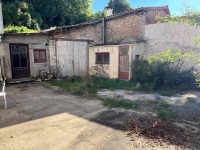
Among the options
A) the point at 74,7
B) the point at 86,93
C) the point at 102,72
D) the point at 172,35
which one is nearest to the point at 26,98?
the point at 86,93

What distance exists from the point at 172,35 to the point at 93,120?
325 inches

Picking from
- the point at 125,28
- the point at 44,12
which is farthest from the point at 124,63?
the point at 44,12

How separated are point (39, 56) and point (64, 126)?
7.97m

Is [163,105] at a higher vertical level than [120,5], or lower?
lower

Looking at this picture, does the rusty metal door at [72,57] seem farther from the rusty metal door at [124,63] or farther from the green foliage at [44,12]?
the green foliage at [44,12]

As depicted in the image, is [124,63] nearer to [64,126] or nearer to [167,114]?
[167,114]

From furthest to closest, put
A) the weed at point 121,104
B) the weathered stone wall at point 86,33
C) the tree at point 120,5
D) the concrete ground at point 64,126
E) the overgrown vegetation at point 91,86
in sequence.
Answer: the tree at point 120,5 → the weathered stone wall at point 86,33 → the overgrown vegetation at point 91,86 → the weed at point 121,104 → the concrete ground at point 64,126

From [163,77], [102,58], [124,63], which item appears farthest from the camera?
[102,58]

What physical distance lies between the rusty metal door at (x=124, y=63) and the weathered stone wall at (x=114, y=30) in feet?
6.87

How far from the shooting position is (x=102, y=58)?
11.4 m

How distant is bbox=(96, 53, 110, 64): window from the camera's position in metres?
11.1

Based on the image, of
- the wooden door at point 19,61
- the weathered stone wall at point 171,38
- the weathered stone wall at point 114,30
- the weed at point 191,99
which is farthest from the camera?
the weathered stone wall at point 114,30

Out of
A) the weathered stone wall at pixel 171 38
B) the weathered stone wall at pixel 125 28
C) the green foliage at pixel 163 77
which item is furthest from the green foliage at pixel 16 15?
the green foliage at pixel 163 77

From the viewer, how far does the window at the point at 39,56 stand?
34.2 ft
